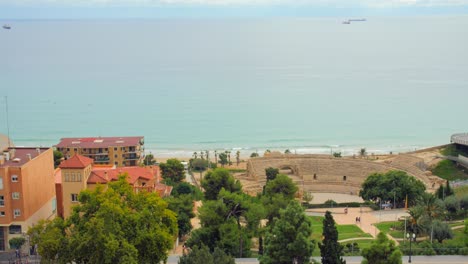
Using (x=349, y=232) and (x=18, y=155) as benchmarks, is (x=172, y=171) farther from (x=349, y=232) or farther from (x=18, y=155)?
(x=349, y=232)

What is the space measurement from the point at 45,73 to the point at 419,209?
135 m

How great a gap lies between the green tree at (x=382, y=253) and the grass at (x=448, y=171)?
37.2m

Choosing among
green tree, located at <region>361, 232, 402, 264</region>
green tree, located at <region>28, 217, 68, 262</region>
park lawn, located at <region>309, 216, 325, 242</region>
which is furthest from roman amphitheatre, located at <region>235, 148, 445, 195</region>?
green tree, located at <region>28, 217, 68, 262</region>

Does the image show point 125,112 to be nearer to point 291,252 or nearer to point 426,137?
point 426,137

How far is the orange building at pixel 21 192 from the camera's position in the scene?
39.1 meters

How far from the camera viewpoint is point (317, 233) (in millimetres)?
44438

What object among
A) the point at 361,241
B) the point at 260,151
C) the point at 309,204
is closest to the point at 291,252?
the point at 361,241

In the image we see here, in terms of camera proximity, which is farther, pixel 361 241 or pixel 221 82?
pixel 221 82

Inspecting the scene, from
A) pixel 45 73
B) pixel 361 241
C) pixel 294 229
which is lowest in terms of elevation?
pixel 361 241

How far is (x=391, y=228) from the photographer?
4588 centimetres

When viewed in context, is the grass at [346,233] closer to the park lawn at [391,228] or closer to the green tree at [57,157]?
the park lawn at [391,228]

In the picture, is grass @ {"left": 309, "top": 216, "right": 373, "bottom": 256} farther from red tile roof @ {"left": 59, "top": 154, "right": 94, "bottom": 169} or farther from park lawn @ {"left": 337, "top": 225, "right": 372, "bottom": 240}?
red tile roof @ {"left": 59, "top": 154, "right": 94, "bottom": 169}

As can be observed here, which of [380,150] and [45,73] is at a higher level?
[45,73]

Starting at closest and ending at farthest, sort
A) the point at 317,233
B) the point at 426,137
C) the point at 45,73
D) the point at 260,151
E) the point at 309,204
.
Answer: the point at 317,233 < the point at 309,204 < the point at 260,151 < the point at 426,137 < the point at 45,73
